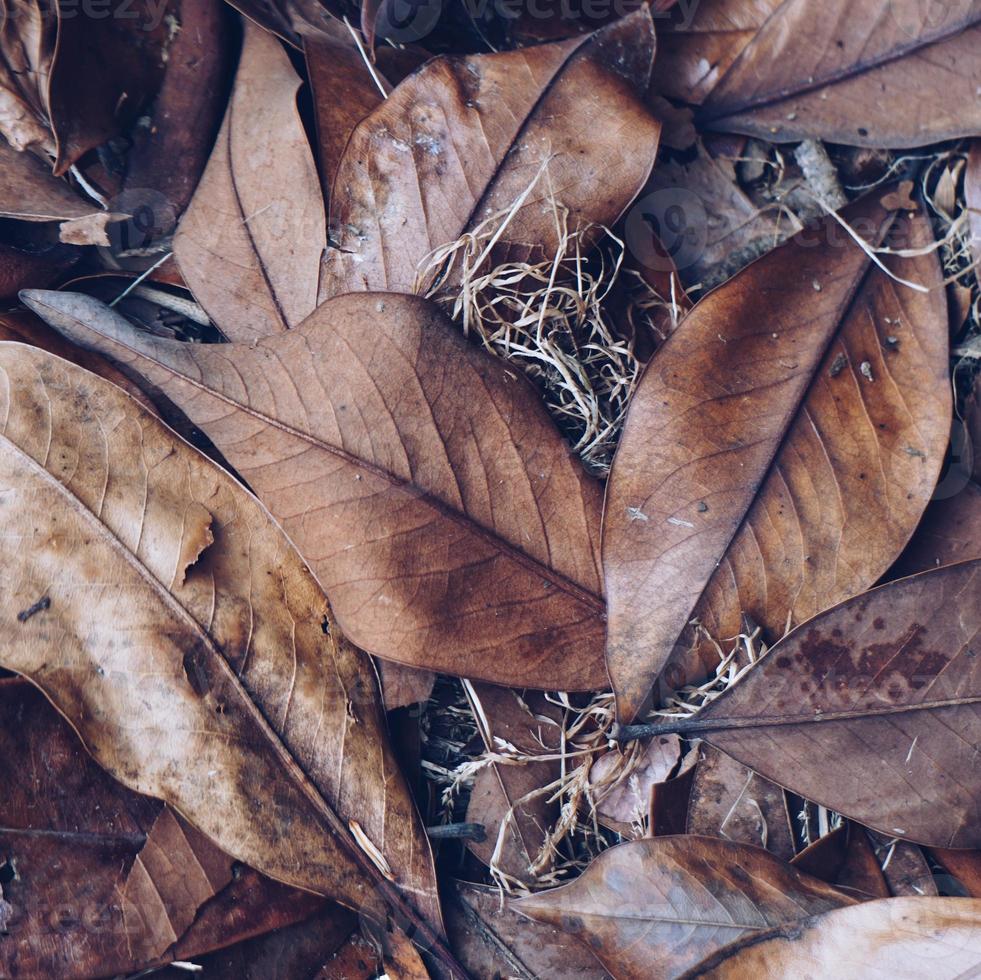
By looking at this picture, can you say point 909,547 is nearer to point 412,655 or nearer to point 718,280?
point 718,280

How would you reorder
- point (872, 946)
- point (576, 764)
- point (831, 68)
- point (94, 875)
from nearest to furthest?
point (872, 946) → point (94, 875) → point (576, 764) → point (831, 68)

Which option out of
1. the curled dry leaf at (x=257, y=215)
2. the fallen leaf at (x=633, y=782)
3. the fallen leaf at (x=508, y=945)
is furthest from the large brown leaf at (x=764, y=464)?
the curled dry leaf at (x=257, y=215)

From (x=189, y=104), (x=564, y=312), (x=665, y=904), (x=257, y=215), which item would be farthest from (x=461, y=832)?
(x=189, y=104)

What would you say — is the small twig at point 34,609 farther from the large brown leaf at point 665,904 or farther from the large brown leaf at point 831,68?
the large brown leaf at point 831,68

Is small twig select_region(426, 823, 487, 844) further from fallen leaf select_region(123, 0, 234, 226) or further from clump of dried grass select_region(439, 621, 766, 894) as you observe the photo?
fallen leaf select_region(123, 0, 234, 226)

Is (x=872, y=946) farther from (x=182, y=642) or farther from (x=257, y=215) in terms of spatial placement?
(x=257, y=215)

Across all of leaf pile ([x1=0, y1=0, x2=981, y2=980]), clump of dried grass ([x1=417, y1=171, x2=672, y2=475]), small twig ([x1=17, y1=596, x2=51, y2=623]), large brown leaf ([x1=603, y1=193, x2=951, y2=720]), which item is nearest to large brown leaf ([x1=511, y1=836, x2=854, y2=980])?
leaf pile ([x1=0, y1=0, x2=981, y2=980])
